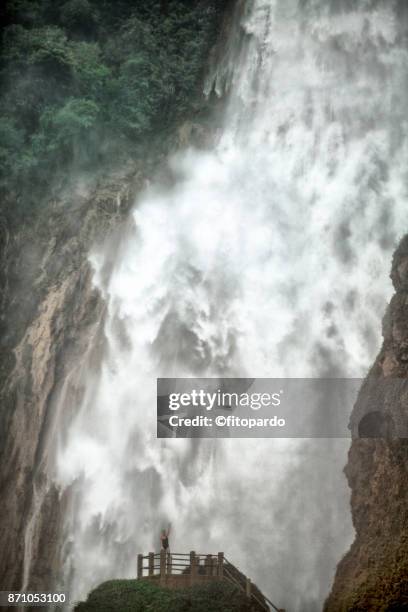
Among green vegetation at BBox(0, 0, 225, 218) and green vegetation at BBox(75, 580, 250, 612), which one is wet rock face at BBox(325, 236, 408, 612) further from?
green vegetation at BBox(0, 0, 225, 218)

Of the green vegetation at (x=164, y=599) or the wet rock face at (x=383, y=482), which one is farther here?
the green vegetation at (x=164, y=599)

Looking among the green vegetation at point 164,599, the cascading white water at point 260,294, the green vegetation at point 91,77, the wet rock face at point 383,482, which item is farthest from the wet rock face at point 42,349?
the wet rock face at point 383,482

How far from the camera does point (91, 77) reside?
22.2 m

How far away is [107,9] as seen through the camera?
82.0ft

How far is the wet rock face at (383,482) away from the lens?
10.6 meters

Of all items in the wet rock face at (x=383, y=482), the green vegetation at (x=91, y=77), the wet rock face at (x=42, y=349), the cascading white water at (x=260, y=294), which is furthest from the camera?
the green vegetation at (x=91, y=77)

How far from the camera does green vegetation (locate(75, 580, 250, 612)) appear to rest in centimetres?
1205

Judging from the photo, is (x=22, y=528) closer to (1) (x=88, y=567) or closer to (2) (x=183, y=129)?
(1) (x=88, y=567)

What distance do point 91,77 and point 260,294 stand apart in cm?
986

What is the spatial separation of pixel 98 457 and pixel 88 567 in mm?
3030

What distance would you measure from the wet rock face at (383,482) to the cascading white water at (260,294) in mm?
6304

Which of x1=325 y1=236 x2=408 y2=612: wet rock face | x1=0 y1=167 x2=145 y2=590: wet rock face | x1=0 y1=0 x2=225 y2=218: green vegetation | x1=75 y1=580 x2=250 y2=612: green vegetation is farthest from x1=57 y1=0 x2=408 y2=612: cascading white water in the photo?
x1=325 y1=236 x2=408 y2=612: wet rock face

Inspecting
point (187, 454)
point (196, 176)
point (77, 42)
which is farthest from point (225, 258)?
point (77, 42)

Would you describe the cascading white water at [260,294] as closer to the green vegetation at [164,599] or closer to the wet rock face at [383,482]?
the green vegetation at [164,599]
